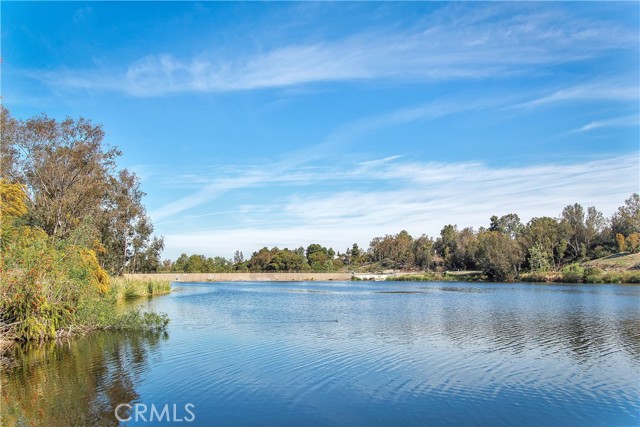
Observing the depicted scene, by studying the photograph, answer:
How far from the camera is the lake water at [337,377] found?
11.8 meters

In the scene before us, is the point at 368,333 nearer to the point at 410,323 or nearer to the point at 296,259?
the point at 410,323

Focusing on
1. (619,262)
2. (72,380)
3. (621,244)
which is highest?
(621,244)

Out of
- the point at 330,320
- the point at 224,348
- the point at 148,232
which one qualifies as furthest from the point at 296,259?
the point at 224,348

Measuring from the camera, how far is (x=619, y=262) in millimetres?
100812

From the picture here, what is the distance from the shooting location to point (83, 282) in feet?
71.9

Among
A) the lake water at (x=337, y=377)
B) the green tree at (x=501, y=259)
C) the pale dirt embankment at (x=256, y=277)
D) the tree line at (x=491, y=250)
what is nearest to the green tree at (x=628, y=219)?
the tree line at (x=491, y=250)

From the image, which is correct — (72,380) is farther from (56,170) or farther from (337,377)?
(56,170)

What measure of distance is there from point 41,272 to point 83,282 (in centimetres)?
415

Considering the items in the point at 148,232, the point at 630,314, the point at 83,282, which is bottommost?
the point at 630,314

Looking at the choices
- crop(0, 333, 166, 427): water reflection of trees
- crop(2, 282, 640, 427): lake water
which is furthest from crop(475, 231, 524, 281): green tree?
crop(0, 333, 166, 427): water reflection of trees
